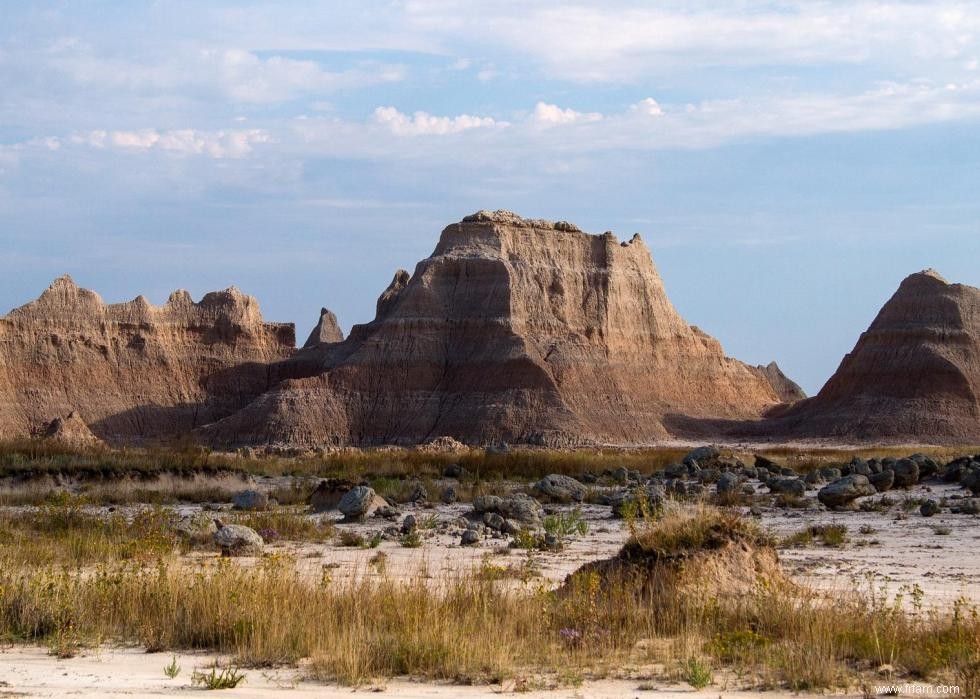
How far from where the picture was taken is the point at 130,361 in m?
81.9

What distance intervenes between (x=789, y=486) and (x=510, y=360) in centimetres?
5042

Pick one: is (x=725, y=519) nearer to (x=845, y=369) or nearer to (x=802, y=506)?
(x=802, y=506)

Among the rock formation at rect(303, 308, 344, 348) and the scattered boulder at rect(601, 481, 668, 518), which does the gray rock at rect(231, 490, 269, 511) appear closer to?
the scattered boulder at rect(601, 481, 668, 518)

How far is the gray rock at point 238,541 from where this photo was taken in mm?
14125

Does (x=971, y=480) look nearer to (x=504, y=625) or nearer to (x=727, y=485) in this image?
(x=727, y=485)

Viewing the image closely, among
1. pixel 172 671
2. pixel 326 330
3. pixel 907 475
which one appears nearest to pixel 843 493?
pixel 907 475

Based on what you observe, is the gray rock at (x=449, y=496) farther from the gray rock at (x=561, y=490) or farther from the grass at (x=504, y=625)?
the grass at (x=504, y=625)

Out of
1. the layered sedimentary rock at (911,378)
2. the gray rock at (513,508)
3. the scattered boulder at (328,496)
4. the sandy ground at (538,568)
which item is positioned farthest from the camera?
the layered sedimentary rock at (911,378)

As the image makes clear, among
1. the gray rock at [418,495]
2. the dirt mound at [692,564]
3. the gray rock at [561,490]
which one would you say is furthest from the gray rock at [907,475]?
the dirt mound at [692,564]

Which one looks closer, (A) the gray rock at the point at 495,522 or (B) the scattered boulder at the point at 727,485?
(A) the gray rock at the point at 495,522

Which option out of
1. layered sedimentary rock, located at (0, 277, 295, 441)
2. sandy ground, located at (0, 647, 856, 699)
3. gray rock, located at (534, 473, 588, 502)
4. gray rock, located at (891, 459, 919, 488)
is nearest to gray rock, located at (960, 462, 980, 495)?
gray rock, located at (891, 459, 919, 488)

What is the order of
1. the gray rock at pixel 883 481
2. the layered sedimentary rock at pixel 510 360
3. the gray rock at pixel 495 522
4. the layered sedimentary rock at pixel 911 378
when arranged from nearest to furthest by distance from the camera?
the gray rock at pixel 495 522, the gray rock at pixel 883 481, the layered sedimentary rock at pixel 510 360, the layered sedimentary rock at pixel 911 378

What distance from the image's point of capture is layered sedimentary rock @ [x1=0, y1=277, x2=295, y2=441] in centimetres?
7638

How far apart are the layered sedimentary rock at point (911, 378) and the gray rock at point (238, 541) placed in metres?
64.9
